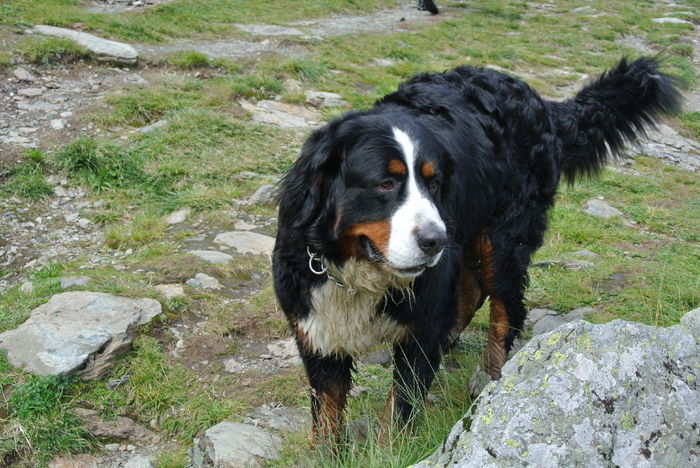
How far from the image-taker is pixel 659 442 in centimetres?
183

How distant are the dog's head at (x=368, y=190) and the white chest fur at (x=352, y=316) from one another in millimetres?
130

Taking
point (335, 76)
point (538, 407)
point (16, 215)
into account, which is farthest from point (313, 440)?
point (335, 76)

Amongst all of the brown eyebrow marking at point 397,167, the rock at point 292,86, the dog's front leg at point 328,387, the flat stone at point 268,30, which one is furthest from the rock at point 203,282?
the flat stone at point 268,30

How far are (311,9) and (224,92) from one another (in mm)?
6698

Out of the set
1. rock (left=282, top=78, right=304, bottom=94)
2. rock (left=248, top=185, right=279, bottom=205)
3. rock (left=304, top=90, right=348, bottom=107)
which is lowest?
rock (left=248, top=185, right=279, bottom=205)

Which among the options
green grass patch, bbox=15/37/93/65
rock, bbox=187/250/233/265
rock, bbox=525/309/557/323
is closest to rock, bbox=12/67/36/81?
green grass patch, bbox=15/37/93/65

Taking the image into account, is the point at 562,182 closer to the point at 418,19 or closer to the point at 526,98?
the point at 526,98

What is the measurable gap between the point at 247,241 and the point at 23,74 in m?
3.83

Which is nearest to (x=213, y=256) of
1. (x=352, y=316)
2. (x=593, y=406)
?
(x=352, y=316)

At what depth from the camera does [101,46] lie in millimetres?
7859

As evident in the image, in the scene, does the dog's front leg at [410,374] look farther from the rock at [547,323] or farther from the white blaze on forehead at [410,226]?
the rock at [547,323]

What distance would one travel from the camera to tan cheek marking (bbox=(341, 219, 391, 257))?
2.56 metres

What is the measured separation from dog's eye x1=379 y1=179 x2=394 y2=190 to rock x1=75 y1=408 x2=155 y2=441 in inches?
75.7

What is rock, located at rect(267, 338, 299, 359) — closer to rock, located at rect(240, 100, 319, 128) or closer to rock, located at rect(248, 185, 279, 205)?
rock, located at rect(248, 185, 279, 205)
